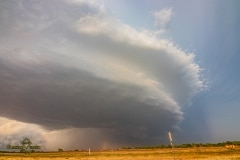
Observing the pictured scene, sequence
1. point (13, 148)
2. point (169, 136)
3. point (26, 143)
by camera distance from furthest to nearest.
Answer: point (13, 148), point (26, 143), point (169, 136)

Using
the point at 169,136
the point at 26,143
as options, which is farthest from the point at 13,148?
the point at 169,136

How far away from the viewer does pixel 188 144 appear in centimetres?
17212

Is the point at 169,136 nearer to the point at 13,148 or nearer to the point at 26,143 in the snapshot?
the point at 26,143

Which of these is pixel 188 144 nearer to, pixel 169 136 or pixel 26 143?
pixel 26 143

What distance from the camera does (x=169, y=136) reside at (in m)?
41.8

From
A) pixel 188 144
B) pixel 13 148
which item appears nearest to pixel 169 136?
pixel 188 144

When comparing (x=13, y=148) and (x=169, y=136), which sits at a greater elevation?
(x=13, y=148)

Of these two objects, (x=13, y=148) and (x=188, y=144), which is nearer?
Result: (x=188, y=144)

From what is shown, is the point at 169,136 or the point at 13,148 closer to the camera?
the point at 169,136

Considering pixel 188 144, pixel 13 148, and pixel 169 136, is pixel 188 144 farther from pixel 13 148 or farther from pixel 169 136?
pixel 169 136

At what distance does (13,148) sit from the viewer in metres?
196

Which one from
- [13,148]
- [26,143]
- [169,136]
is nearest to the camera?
[169,136]

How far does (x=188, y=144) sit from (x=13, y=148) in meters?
106

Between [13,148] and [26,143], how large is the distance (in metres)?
35.9
